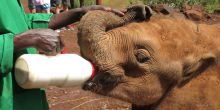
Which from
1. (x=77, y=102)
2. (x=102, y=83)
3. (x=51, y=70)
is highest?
(x=51, y=70)

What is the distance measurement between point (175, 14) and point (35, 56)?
859 mm

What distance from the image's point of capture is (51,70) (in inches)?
96.8

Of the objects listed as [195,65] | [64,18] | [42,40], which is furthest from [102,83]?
[64,18]

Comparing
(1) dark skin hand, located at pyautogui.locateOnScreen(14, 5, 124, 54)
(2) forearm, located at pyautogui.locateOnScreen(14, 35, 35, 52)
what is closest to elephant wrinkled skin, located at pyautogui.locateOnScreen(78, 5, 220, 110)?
(1) dark skin hand, located at pyautogui.locateOnScreen(14, 5, 124, 54)

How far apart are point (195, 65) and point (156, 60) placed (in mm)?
216

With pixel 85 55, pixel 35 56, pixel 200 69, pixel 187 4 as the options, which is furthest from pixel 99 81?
pixel 187 4

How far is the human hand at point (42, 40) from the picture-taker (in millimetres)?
2619

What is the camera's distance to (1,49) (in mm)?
2695

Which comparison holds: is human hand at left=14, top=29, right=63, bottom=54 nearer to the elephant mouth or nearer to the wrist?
the wrist

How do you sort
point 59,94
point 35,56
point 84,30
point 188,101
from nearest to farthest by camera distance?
point 35,56
point 84,30
point 188,101
point 59,94

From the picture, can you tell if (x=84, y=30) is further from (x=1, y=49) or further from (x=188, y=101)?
(x=188, y=101)

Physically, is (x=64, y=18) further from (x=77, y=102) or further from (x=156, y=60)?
(x=77, y=102)

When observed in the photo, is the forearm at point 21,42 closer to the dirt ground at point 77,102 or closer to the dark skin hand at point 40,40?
the dark skin hand at point 40,40

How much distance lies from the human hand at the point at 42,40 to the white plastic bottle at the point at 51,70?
0.33ft
